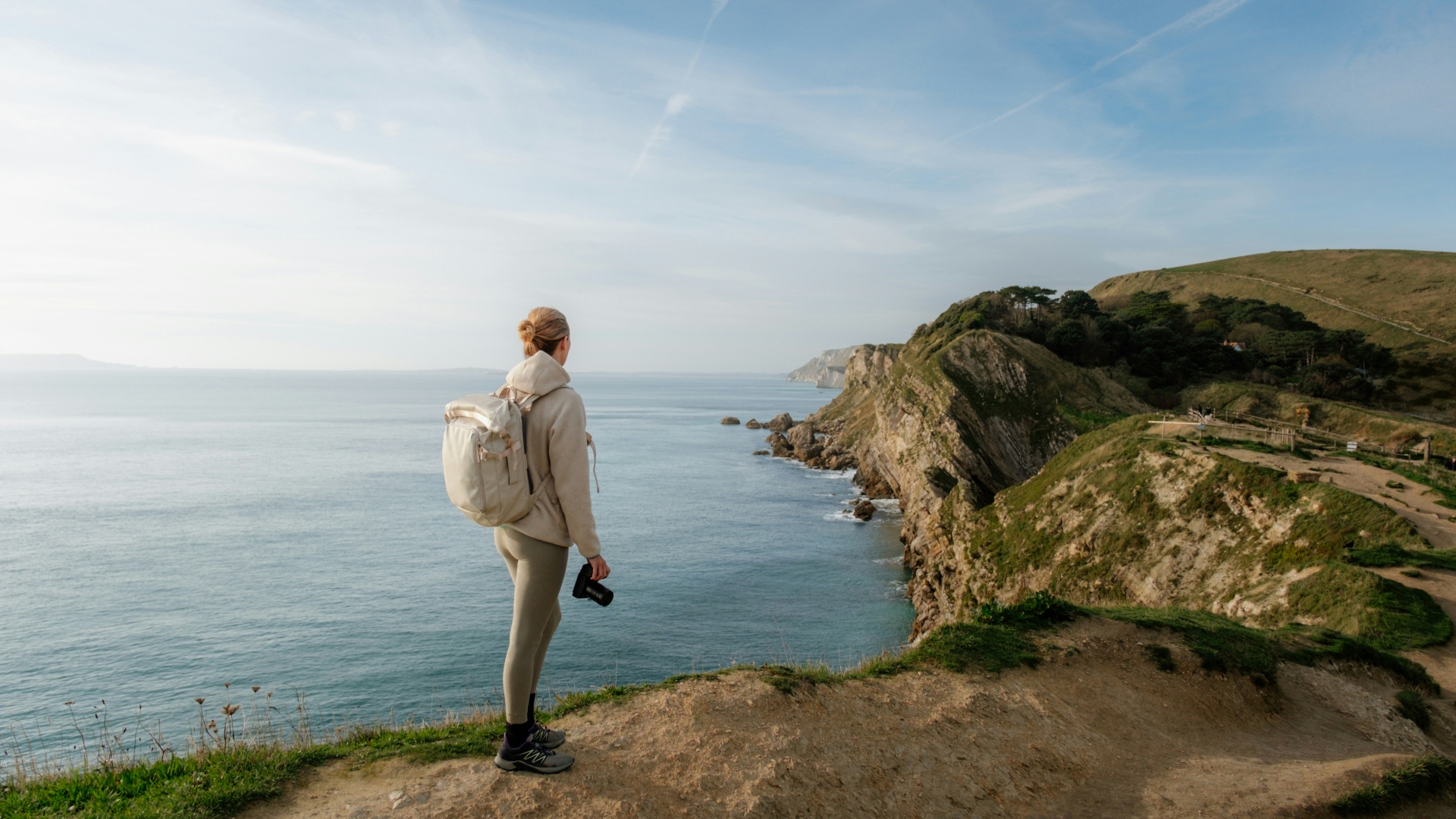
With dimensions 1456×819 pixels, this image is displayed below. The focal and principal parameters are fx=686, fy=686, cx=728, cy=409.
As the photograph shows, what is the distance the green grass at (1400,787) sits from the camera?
6355mm

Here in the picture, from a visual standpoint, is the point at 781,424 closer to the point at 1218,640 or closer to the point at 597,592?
the point at 1218,640

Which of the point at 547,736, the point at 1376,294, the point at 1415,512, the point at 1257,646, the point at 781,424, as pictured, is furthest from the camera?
the point at 781,424

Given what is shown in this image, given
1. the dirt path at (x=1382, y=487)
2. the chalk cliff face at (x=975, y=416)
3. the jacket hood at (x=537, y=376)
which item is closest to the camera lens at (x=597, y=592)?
the jacket hood at (x=537, y=376)

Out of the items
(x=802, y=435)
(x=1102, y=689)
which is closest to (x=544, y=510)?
(x=1102, y=689)

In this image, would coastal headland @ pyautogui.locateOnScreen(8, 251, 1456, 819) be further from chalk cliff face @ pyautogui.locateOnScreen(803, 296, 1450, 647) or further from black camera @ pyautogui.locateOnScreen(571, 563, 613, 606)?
black camera @ pyautogui.locateOnScreen(571, 563, 613, 606)

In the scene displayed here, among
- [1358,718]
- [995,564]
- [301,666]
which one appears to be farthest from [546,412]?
[301,666]

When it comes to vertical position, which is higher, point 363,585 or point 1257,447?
point 1257,447

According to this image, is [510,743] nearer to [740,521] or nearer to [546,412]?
[546,412]

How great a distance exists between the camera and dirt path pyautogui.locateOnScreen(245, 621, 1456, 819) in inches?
201

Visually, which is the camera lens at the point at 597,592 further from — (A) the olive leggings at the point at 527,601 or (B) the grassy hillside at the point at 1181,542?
(B) the grassy hillside at the point at 1181,542

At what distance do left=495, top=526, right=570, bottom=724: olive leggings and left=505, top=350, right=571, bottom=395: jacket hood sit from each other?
100 centimetres

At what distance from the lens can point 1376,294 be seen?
305 feet

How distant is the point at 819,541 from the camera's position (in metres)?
46.6

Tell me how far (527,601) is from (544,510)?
2.15 feet
